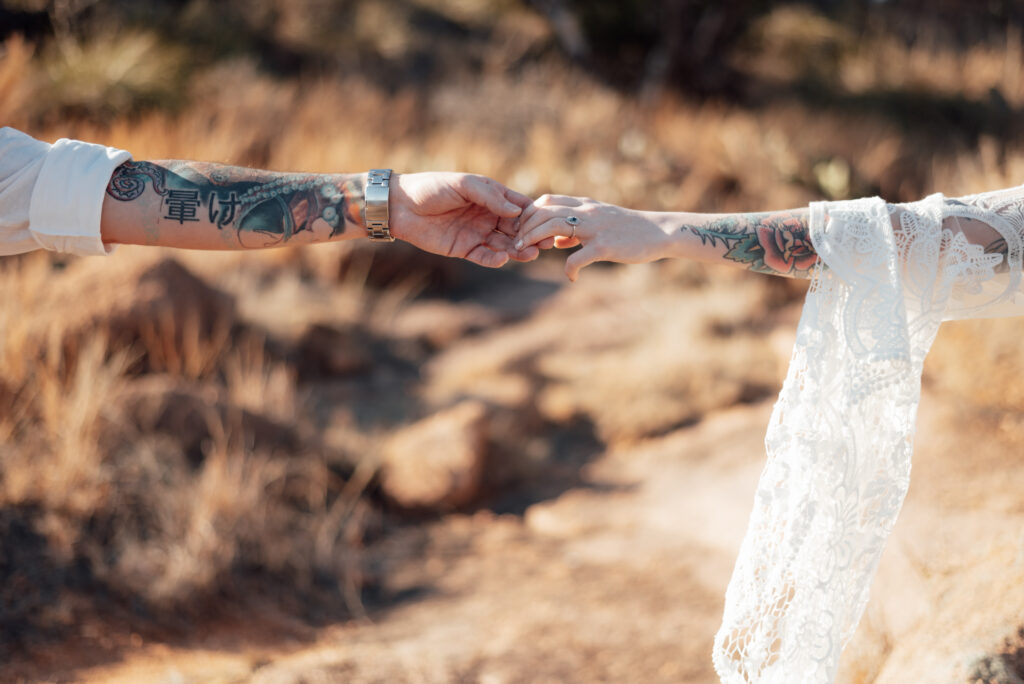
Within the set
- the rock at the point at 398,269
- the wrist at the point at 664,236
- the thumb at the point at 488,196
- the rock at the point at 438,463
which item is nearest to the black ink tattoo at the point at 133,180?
the thumb at the point at 488,196

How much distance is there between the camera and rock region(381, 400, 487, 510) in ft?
14.4

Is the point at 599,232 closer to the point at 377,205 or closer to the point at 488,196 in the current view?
the point at 488,196

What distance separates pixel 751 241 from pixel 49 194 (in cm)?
153

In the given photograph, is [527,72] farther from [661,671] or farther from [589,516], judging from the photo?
[661,671]

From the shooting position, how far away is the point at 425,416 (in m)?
5.28

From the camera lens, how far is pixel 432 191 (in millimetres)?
2123

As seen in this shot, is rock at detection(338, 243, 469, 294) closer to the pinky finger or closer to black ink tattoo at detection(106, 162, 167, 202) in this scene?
the pinky finger

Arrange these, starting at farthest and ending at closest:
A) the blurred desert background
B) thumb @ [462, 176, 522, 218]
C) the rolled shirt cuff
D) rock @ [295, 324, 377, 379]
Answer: rock @ [295, 324, 377, 379], the blurred desert background, thumb @ [462, 176, 522, 218], the rolled shirt cuff

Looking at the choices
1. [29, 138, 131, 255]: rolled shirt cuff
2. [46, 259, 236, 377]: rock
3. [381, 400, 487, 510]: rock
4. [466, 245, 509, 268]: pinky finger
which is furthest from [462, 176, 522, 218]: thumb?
[46, 259, 236, 377]: rock

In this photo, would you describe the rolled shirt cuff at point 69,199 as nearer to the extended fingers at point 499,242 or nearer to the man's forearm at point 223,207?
the man's forearm at point 223,207

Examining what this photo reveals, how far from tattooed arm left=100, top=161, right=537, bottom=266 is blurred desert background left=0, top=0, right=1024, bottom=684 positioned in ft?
4.73

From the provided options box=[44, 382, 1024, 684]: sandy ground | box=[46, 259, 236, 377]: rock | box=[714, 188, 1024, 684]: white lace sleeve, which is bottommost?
box=[44, 382, 1024, 684]: sandy ground

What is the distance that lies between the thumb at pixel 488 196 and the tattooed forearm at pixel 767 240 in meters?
0.46

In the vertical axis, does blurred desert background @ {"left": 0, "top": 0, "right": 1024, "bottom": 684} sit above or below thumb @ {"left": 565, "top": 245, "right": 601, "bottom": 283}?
below
